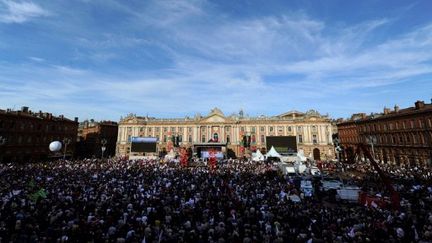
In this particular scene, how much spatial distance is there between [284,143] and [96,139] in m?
58.5

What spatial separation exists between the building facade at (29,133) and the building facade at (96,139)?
37.0 feet

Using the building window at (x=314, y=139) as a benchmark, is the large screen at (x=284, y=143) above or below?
below

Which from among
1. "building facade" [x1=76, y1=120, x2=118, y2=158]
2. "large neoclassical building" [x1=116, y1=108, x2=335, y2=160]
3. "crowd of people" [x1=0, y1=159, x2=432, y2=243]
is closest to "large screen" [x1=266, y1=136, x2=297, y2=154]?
"large neoclassical building" [x1=116, y1=108, x2=335, y2=160]

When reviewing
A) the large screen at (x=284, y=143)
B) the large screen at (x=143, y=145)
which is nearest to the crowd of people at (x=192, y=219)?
the large screen at (x=284, y=143)

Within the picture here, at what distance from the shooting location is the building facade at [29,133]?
5153 cm

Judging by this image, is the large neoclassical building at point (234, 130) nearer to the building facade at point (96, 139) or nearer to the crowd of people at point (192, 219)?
the building facade at point (96, 139)

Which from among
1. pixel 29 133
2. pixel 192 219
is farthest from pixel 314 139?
pixel 29 133

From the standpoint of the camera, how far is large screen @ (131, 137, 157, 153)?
6619cm

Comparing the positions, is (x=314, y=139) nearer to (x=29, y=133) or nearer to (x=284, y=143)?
(x=284, y=143)

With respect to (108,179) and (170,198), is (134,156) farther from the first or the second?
(170,198)

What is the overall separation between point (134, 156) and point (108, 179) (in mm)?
40967

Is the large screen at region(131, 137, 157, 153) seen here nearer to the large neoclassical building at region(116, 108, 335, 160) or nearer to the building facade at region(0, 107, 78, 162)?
the large neoclassical building at region(116, 108, 335, 160)

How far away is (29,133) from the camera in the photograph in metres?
57.4

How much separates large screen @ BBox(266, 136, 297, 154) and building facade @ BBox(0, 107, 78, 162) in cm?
4393
